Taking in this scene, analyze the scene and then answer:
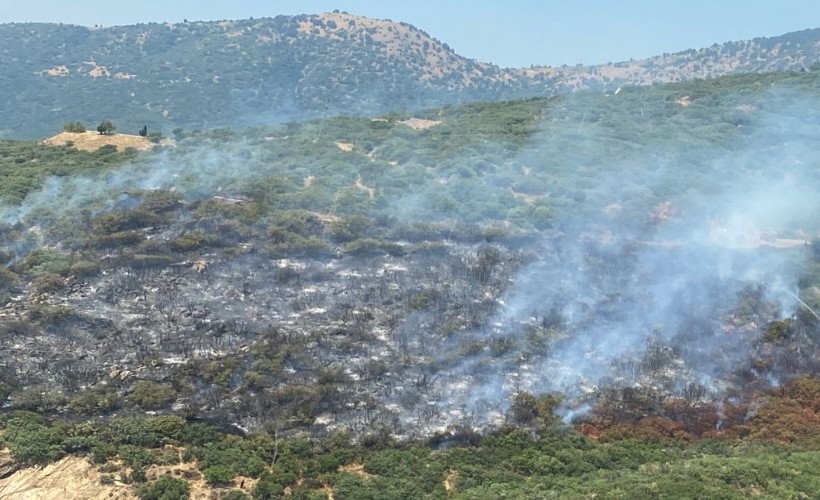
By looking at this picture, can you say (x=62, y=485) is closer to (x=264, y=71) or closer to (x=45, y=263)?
(x=45, y=263)

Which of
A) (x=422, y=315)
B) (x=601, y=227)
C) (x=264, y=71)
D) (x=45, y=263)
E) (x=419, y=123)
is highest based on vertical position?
(x=264, y=71)

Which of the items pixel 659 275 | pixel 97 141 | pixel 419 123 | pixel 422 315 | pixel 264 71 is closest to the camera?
pixel 422 315

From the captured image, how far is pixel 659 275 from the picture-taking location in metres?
33.9

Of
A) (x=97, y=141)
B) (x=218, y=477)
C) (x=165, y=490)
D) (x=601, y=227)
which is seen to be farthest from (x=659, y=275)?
(x=97, y=141)

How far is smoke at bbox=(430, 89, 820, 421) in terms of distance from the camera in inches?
1087

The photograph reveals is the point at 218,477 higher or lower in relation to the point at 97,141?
lower

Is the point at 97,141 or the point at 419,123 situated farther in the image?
the point at 419,123

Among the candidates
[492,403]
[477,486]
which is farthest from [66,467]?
[492,403]

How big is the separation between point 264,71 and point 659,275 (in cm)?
9293

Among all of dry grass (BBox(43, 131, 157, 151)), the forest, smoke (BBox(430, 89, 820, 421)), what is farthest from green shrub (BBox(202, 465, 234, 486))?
dry grass (BBox(43, 131, 157, 151))

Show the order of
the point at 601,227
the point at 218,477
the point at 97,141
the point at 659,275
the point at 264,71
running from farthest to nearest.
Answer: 1. the point at 264,71
2. the point at 97,141
3. the point at 601,227
4. the point at 659,275
5. the point at 218,477

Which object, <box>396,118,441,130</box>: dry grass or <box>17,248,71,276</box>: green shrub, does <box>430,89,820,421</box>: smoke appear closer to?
<box>396,118,441,130</box>: dry grass

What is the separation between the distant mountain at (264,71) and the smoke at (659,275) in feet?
213

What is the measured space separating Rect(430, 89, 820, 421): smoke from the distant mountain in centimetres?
6484
